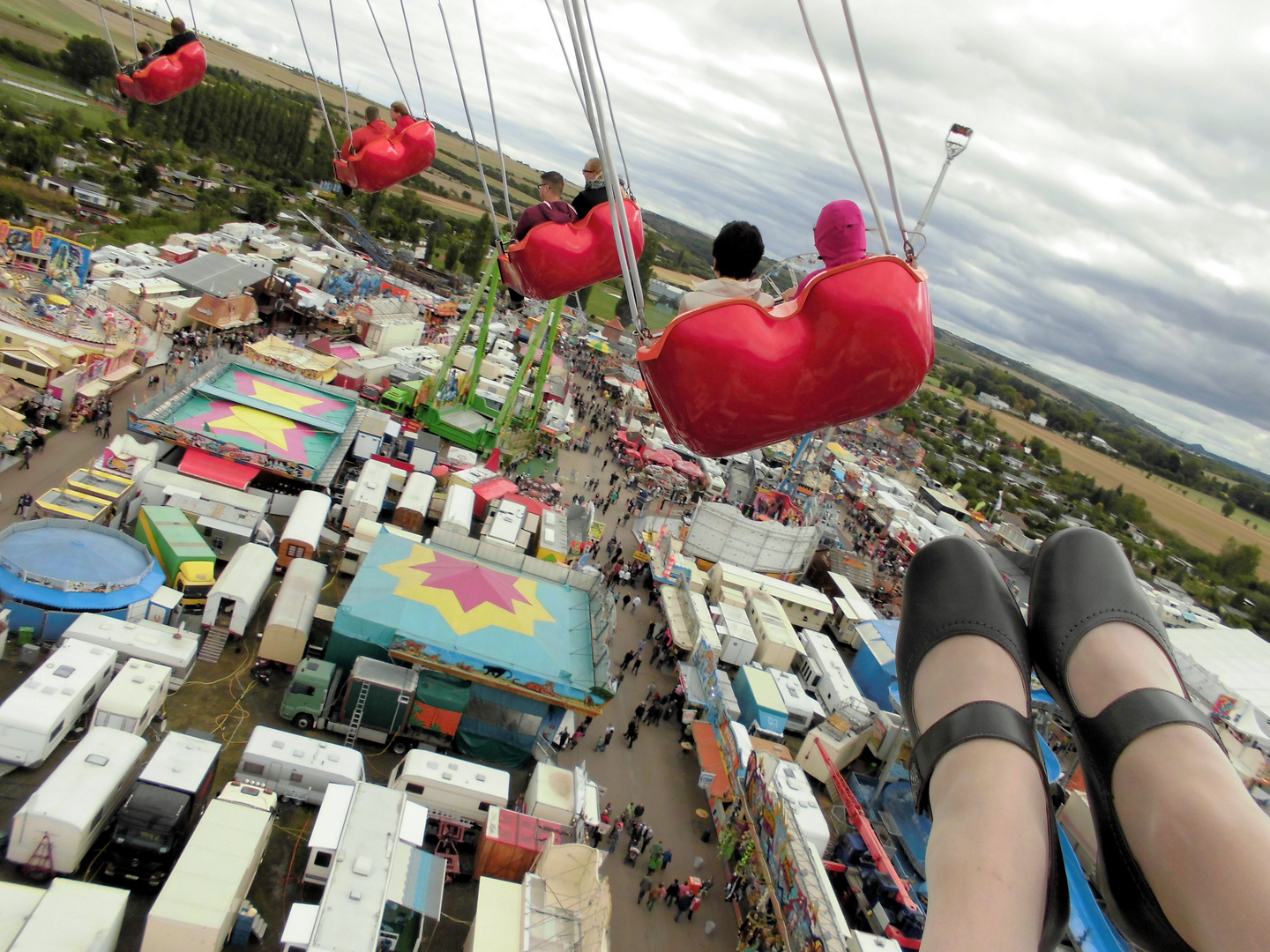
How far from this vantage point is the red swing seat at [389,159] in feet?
26.0

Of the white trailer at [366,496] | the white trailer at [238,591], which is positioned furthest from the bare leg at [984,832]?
the white trailer at [366,496]

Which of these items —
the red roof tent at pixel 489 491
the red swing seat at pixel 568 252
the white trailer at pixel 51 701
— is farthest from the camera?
the red roof tent at pixel 489 491

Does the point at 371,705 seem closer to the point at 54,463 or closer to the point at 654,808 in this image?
the point at 654,808

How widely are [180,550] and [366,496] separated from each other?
4995 mm

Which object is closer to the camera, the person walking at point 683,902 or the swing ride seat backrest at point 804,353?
the swing ride seat backrest at point 804,353

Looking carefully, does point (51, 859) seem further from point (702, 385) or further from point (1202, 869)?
point (1202, 869)

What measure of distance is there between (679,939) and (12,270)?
96.8 ft

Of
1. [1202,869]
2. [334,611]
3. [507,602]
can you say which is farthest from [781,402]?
[334,611]

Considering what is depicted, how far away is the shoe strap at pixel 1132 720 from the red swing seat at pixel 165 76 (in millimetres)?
11273

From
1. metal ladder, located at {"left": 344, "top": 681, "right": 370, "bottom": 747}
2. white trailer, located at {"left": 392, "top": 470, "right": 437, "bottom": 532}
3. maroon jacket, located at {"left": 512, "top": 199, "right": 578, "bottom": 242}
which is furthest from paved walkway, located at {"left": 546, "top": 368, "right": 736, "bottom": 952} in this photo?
maroon jacket, located at {"left": 512, "top": 199, "right": 578, "bottom": 242}

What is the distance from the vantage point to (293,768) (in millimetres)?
11133

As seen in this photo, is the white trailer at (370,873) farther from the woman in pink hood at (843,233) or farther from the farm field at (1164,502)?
the farm field at (1164,502)

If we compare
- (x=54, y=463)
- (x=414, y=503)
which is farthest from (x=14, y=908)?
(x=54, y=463)

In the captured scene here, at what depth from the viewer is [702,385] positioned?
2.89 meters
